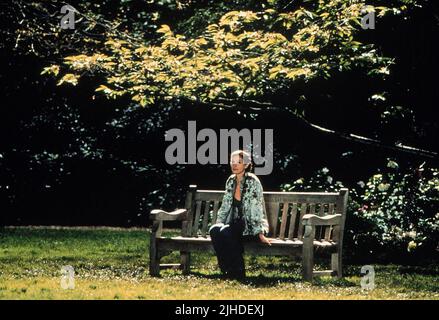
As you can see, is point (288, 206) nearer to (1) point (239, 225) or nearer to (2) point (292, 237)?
(2) point (292, 237)

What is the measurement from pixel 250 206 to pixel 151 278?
1.39m

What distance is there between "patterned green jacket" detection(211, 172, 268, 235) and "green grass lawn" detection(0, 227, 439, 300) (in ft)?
1.97

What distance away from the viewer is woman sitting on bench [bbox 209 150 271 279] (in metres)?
8.16

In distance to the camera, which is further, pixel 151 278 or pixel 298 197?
pixel 298 197

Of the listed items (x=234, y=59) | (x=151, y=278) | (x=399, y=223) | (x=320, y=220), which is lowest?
→ (x=151, y=278)

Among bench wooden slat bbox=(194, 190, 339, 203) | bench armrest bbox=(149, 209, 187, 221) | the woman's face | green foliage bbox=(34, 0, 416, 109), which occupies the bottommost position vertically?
bench armrest bbox=(149, 209, 187, 221)

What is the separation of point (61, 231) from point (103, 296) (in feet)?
28.1

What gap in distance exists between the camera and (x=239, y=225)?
821 centimetres

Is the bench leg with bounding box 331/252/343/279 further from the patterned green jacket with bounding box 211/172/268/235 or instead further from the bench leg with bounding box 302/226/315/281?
the patterned green jacket with bounding box 211/172/268/235

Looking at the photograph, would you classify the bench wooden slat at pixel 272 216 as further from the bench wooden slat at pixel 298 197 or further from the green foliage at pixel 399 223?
the green foliage at pixel 399 223

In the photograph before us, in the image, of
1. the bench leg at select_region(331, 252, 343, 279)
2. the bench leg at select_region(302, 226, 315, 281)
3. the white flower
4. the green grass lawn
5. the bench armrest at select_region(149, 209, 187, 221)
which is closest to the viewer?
the green grass lawn

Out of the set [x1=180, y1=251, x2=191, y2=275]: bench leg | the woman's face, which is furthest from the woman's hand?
[x1=180, y1=251, x2=191, y2=275]: bench leg

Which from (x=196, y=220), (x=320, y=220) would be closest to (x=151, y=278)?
(x=196, y=220)

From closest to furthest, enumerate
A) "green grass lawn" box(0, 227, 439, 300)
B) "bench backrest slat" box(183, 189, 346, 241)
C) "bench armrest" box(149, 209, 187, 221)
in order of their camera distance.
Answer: "green grass lawn" box(0, 227, 439, 300), "bench backrest slat" box(183, 189, 346, 241), "bench armrest" box(149, 209, 187, 221)
